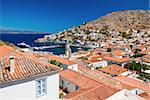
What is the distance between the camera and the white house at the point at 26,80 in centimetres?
941

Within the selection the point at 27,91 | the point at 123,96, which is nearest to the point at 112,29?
the point at 123,96

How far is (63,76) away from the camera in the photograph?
25.2 m

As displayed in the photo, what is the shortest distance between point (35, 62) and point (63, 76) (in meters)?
14.2

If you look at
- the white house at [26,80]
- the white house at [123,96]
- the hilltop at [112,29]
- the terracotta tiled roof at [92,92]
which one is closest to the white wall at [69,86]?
the terracotta tiled roof at [92,92]

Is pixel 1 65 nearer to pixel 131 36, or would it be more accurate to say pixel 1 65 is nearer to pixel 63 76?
pixel 63 76

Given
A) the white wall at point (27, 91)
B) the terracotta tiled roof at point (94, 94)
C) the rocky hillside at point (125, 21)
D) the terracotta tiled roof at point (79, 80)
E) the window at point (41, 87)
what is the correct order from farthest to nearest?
the rocky hillside at point (125, 21)
the terracotta tiled roof at point (79, 80)
the terracotta tiled roof at point (94, 94)
the window at point (41, 87)
the white wall at point (27, 91)

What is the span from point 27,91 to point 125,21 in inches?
6844

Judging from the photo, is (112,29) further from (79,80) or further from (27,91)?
(27,91)

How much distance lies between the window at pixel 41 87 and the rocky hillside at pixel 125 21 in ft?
495

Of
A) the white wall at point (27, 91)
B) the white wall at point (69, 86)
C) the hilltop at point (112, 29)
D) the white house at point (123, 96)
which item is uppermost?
the hilltop at point (112, 29)

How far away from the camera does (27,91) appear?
9.96 meters

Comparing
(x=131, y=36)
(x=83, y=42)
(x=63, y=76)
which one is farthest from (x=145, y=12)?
(x=63, y=76)

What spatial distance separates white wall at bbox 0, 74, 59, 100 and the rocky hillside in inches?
5923

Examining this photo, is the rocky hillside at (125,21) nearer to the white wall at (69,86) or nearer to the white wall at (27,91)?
the white wall at (69,86)
